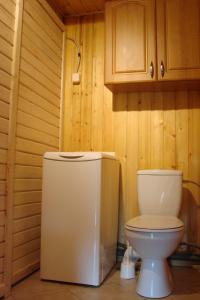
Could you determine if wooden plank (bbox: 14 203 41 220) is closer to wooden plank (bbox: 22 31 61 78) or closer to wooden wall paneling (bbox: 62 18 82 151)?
wooden wall paneling (bbox: 62 18 82 151)

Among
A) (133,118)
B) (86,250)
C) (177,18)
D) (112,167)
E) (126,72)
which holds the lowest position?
(86,250)

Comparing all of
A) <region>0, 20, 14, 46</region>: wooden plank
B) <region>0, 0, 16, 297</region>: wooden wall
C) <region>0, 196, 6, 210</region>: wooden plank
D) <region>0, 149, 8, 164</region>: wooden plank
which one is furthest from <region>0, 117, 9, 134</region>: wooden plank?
<region>0, 20, 14, 46</region>: wooden plank

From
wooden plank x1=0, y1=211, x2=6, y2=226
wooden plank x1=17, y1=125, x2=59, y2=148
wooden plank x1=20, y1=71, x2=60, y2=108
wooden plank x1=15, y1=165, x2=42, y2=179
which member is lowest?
wooden plank x1=0, y1=211, x2=6, y2=226

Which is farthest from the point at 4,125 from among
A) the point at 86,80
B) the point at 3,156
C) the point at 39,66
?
the point at 86,80

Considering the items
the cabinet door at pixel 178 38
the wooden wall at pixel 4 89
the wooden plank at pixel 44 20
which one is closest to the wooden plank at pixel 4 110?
the wooden wall at pixel 4 89

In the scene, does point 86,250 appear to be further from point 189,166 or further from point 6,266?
point 189,166

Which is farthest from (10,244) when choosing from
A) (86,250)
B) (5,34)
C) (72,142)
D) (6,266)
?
(5,34)

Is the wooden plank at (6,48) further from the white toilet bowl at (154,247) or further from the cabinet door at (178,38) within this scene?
the white toilet bowl at (154,247)

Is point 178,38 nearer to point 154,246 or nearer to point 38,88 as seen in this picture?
point 38,88

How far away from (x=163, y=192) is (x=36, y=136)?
1.05 meters

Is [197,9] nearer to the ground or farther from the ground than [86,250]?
farther from the ground

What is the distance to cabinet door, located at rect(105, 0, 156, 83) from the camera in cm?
227

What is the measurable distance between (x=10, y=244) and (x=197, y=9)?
215 cm

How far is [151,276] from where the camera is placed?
1778 mm
